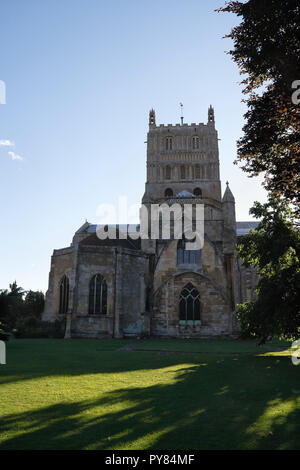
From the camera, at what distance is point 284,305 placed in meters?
13.4

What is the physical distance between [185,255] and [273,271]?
16.6 metres

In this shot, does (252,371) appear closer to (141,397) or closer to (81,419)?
(141,397)

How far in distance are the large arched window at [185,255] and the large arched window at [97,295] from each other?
25.5ft

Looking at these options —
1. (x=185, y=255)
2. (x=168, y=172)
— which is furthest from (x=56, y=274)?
(x=168, y=172)

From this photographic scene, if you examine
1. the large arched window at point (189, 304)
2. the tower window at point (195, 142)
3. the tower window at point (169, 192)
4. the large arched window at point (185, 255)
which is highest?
the tower window at point (195, 142)

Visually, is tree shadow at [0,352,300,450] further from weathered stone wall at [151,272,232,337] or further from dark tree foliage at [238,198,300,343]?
weathered stone wall at [151,272,232,337]

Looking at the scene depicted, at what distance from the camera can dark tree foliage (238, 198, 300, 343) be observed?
13.6 meters

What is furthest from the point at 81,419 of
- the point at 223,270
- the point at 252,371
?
the point at 223,270

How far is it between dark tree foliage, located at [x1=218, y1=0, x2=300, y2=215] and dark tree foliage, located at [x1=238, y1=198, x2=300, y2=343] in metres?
4.42

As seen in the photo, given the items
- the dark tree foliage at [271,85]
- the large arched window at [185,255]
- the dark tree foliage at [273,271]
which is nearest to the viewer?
the dark tree foliage at [271,85]

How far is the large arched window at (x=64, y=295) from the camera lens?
30.8 m

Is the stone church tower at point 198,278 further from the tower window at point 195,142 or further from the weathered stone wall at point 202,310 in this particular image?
the tower window at point 195,142

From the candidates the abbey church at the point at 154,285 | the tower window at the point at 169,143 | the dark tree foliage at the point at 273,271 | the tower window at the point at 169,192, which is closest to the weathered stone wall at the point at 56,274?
the abbey church at the point at 154,285

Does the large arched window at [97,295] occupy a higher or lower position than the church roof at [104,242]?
lower
